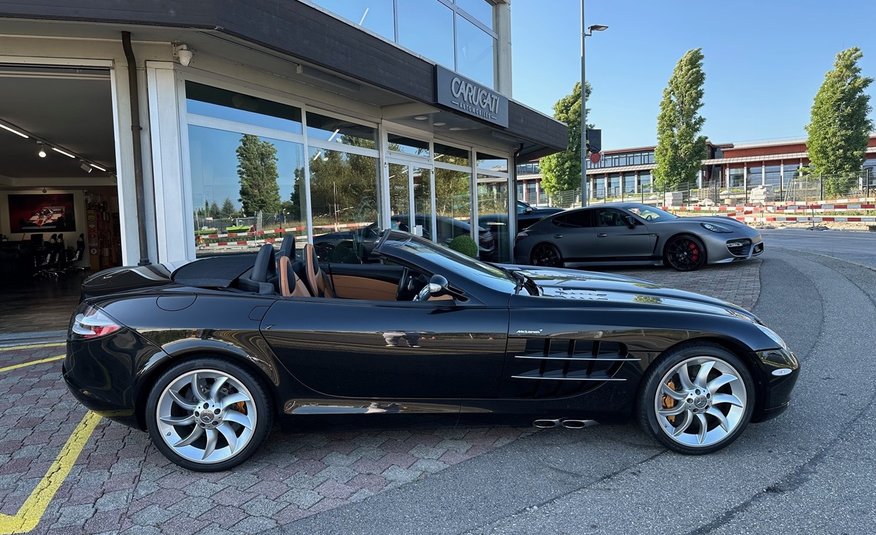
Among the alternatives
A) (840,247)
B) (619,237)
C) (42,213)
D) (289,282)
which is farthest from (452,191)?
(42,213)

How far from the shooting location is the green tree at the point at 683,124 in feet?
124

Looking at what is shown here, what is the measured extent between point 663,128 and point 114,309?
136 feet

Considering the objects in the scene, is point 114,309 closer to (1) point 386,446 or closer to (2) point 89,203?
(1) point 386,446

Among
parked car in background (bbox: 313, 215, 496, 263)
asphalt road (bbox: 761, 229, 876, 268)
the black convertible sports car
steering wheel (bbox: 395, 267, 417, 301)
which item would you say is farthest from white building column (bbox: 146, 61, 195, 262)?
asphalt road (bbox: 761, 229, 876, 268)

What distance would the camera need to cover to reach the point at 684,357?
2994 mm

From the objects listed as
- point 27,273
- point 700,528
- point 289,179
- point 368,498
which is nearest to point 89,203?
point 27,273

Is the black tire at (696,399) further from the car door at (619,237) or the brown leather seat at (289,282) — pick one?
the car door at (619,237)

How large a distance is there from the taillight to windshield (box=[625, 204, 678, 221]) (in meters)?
9.39

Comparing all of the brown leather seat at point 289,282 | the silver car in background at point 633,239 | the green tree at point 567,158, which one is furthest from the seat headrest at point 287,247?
the green tree at point 567,158

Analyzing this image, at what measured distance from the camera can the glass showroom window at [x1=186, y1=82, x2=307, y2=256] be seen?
20.5ft

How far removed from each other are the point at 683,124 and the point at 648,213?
31850 mm

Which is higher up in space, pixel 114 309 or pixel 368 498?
pixel 114 309

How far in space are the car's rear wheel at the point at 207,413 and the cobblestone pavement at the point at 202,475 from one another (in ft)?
0.39

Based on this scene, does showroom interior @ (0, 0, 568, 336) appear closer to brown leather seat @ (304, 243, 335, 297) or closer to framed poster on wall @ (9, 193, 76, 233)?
brown leather seat @ (304, 243, 335, 297)
